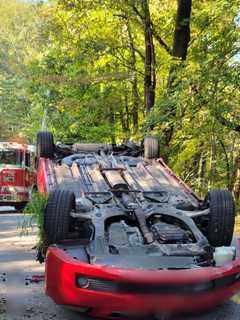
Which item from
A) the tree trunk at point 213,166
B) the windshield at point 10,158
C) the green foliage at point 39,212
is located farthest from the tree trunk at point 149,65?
the green foliage at point 39,212

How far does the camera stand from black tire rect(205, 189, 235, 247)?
19.8 feet

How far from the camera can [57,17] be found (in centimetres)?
1956

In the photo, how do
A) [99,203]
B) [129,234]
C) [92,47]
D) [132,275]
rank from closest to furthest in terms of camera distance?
[132,275] → [129,234] → [99,203] → [92,47]

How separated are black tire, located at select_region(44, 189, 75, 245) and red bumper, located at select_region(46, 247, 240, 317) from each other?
751mm

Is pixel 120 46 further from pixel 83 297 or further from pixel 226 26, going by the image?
pixel 83 297

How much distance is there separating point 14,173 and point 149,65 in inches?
214

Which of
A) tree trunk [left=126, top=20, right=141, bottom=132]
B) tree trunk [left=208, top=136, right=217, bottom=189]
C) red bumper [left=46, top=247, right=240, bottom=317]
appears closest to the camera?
red bumper [left=46, top=247, right=240, bottom=317]

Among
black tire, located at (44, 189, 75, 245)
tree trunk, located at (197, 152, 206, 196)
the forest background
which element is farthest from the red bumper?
tree trunk, located at (197, 152, 206, 196)

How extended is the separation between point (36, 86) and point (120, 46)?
12.8ft

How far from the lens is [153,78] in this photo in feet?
54.6

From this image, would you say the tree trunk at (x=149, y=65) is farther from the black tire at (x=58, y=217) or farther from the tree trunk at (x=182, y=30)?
the black tire at (x=58, y=217)

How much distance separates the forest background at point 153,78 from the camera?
12.5 metres

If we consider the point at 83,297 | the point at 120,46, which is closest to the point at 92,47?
the point at 120,46

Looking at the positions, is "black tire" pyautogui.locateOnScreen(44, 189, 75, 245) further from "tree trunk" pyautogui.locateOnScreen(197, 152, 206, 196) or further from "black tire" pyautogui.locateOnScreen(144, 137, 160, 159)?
"tree trunk" pyautogui.locateOnScreen(197, 152, 206, 196)
